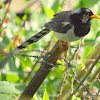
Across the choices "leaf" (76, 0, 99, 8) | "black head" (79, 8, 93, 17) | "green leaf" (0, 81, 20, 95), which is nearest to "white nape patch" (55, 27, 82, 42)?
"black head" (79, 8, 93, 17)

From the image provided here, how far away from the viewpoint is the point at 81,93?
158cm

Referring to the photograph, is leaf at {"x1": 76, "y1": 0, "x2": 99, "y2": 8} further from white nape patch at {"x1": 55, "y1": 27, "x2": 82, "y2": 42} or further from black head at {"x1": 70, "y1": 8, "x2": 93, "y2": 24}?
white nape patch at {"x1": 55, "y1": 27, "x2": 82, "y2": 42}

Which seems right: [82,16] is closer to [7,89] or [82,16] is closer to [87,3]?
[7,89]

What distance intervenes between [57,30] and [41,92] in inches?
22.8

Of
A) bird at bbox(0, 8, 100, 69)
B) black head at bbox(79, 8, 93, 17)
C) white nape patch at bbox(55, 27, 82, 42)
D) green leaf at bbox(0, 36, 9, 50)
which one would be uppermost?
black head at bbox(79, 8, 93, 17)

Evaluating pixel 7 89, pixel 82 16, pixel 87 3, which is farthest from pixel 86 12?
pixel 87 3

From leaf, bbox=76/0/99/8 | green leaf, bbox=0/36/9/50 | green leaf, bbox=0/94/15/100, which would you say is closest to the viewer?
green leaf, bbox=0/94/15/100

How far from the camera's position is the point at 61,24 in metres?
1.45

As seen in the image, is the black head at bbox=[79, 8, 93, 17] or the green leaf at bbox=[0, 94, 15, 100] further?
the black head at bbox=[79, 8, 93, 17]

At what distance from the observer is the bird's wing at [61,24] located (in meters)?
1.42

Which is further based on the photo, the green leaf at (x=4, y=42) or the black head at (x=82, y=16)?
the green leaf at (x=4, y=42)

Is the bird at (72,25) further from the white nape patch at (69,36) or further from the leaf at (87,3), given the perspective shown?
the leaf at (87,3)

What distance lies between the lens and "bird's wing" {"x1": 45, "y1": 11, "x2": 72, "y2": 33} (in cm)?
142

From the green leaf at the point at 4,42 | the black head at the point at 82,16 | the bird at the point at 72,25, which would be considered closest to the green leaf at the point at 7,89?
the bird at the point at 72,25
